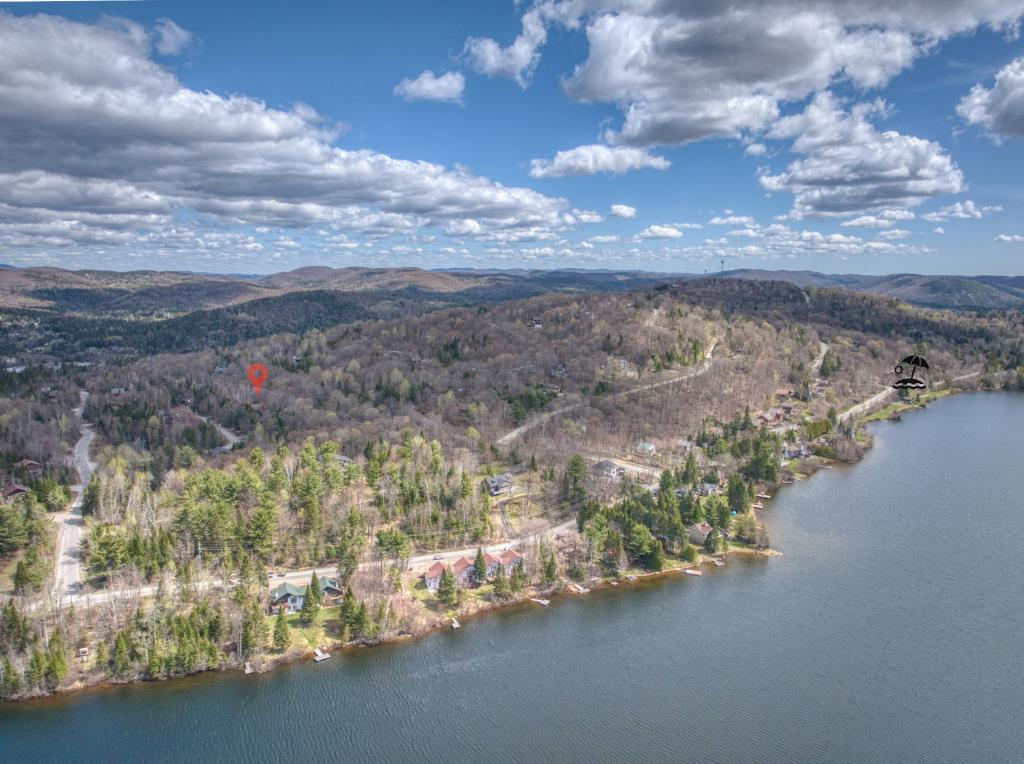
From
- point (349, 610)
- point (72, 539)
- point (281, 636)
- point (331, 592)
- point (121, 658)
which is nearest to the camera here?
point (121, 658)

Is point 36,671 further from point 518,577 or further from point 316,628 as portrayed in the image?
point 518,577

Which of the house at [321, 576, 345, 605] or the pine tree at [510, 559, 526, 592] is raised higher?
the pine tree at [510, 559, 526, 592]

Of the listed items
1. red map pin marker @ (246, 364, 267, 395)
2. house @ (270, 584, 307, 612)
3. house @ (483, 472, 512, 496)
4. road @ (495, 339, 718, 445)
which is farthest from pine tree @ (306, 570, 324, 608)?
red map pin marker @ (246, 364, 267, 395)

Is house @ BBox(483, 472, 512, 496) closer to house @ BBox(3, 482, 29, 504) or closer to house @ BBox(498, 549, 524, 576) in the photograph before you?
house @ BBox(498, 549, 524, 576)

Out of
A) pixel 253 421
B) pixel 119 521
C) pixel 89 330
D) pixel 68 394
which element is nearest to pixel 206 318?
pixel 89 330

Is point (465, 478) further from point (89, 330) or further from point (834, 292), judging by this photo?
point (89, 330)

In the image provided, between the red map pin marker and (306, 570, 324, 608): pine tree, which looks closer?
(306, 570, 324, 608): pine tree

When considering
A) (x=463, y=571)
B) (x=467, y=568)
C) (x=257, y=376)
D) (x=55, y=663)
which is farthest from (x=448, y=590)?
(x=257, y=376)
